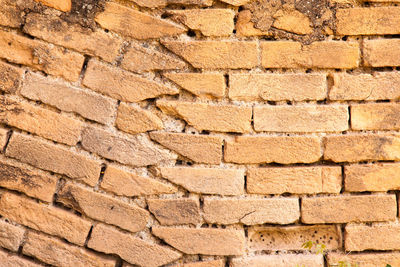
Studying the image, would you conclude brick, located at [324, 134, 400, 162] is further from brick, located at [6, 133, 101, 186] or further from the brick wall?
brick, located at [6, 133, 101, 186]

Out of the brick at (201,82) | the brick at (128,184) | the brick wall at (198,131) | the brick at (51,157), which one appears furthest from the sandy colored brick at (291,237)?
the brick at (51,157)

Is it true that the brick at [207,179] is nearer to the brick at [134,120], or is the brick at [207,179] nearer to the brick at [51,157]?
the brick at [134,120]

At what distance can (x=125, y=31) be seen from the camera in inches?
54.9

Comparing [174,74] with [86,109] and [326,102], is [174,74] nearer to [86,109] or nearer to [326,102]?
[86,109]

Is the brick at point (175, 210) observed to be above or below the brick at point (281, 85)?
below

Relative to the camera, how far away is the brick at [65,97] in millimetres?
1386

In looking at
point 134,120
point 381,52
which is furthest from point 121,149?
point 381,52

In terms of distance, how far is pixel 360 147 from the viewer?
4.49 feet

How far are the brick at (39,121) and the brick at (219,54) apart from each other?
46 centimetres

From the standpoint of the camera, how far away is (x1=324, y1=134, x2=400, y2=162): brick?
1.37m

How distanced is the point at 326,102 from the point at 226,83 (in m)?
0.35

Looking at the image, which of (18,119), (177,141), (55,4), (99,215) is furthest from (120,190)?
(55,4)

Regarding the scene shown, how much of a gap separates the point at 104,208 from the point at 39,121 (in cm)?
37

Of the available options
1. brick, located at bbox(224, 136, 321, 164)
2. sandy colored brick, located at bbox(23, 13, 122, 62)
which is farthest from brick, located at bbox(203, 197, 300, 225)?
sandy colored brick, located at bbox(23, 13, 122, 62)
